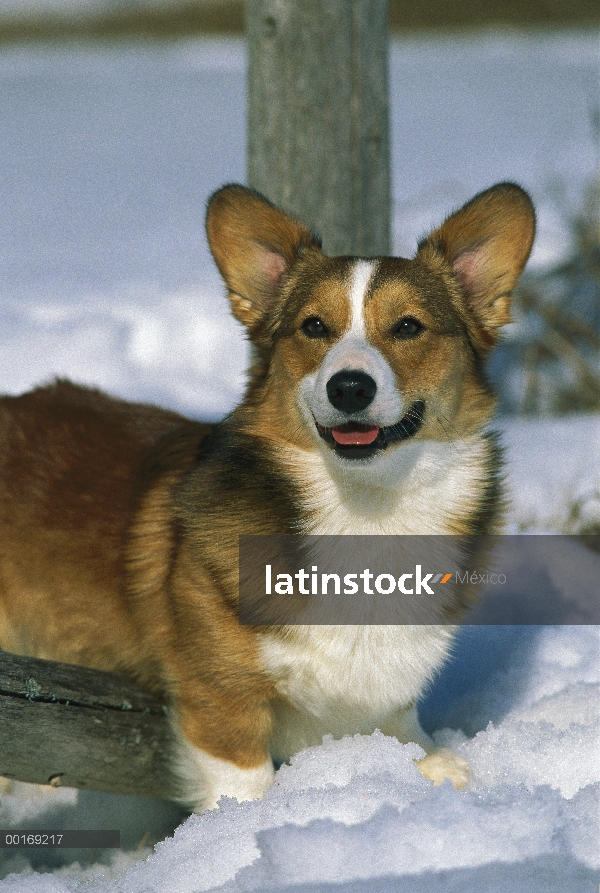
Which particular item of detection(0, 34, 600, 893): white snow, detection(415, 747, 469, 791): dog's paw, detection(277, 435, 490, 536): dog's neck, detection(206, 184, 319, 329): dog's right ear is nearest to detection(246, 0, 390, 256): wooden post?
detection(0, 34, 600, 893): white snow

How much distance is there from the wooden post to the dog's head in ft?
2.77

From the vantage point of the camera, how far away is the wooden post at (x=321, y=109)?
3.58 m

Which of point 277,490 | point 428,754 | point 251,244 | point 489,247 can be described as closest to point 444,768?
point 428,754

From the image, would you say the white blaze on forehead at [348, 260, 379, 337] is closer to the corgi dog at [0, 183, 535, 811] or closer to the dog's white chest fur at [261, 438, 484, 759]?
the corgi dog at [0, 183, 535, 811]

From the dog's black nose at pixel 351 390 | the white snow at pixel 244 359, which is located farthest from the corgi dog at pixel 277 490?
the white snow at pixel 244 359

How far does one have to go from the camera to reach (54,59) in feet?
35.3

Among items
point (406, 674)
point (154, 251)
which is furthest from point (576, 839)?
point (154, 251)

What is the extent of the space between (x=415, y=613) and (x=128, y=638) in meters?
0.90

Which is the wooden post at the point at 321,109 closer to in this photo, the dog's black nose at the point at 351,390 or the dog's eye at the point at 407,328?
the dog's eye at the point at 407,328

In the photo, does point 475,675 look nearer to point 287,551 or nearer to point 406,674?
point 406,674

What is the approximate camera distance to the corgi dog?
2504 millimetres

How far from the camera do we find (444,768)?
8.37 ft

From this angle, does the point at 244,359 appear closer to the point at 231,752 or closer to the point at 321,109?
the point at 321,109

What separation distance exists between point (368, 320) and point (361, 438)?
1.09 ft
